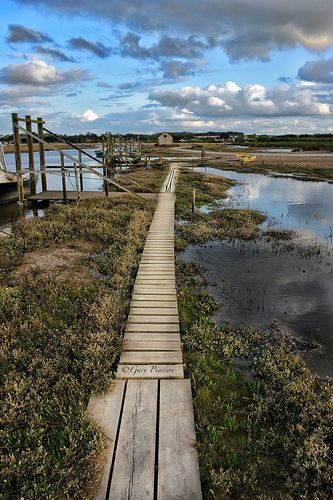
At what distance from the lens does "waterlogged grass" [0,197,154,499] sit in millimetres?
4008

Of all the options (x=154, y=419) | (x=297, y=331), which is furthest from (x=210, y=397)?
(x=297, y=331)

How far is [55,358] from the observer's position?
617 centimetres

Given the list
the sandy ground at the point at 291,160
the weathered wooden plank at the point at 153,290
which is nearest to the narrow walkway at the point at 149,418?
the weathered wooden plank at the point at 153,290

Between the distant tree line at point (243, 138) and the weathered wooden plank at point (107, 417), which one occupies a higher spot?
the distant tree line at point (243, 138)

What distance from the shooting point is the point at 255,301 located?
392 inches

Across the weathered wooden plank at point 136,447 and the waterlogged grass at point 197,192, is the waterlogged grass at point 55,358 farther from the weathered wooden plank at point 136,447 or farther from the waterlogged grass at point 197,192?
the waterlogged grass at point 197,192

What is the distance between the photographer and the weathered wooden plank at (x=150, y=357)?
6.14 meters

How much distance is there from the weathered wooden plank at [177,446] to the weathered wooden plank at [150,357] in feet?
1.83

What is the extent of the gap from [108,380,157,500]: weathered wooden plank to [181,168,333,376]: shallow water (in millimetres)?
3595

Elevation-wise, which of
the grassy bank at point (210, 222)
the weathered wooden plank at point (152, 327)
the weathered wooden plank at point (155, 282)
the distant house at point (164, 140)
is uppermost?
the distant house at point (164, 140)

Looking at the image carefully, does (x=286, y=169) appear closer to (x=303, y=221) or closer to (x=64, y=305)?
(x=303, y=221)

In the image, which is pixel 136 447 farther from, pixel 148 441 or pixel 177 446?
pixel 177 446

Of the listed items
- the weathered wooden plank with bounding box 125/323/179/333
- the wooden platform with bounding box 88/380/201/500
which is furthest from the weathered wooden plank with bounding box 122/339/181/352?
the wooden platform with bounding box 88/380/201/500

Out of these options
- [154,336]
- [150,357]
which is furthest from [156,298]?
[150,357]
